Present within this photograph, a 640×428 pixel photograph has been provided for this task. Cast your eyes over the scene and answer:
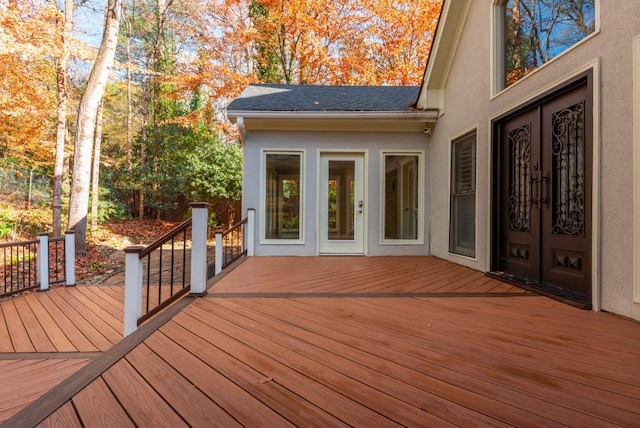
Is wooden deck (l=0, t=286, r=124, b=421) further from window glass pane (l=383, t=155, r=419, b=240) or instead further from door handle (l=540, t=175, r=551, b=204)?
window glass pane (l=383, t=155, r=419, b=240)

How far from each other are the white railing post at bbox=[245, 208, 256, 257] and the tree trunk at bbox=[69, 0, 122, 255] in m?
4.77

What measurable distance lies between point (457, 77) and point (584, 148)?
274cm

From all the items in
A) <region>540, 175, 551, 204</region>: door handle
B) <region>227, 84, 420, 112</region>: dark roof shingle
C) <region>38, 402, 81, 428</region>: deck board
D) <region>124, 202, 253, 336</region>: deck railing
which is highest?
<region>227, 84, 420, 112</region>: dark roof shingle

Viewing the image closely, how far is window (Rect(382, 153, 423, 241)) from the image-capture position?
6.04m

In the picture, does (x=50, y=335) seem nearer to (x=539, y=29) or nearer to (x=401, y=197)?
(x=401, y=197)

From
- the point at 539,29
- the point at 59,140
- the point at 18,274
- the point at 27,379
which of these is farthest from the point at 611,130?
the point at 59,140

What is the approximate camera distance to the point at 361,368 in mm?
1700

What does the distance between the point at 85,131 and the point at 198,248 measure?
703cm

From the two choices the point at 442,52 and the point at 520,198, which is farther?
the point at 442,52

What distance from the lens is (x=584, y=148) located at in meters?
2.81

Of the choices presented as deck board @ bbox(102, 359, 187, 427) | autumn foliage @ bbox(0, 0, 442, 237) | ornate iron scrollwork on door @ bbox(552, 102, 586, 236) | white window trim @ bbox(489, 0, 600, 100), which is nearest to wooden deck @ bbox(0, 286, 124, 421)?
deck board @ bbox(102, 359, 187, 427)

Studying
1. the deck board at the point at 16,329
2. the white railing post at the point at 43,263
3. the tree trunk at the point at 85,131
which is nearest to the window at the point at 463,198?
the deck board at the point at 16,329

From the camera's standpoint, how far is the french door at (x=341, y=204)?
6.04m

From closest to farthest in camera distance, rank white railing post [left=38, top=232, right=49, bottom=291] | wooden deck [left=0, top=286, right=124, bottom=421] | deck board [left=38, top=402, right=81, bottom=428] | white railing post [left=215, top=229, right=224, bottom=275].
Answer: deck board [left=38, top=402, right=81, bottom=428] → wooden deck [left=0, top=286, right=124, bottom=421] → white railing post [left=215, top=229, right=224, bottom=275] → white railing post [left=38, top=232, right=49, bottom=291]
